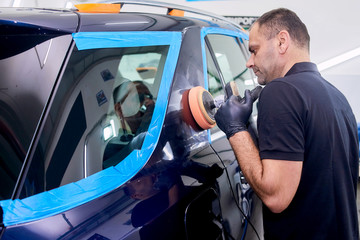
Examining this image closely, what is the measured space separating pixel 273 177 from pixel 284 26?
2.26 feet

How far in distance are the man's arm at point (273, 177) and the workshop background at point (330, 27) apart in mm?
5014

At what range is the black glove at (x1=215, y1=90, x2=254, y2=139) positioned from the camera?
49.9 inches

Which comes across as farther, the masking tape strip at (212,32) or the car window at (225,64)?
the car window at (225,64)

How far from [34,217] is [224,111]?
2.81 feet

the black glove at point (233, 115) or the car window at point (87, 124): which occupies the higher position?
the car window at point (87, 124)

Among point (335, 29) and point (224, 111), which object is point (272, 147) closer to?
point (224, 111)

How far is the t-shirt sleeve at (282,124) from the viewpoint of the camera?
105cm

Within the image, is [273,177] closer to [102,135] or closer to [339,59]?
[102,135]

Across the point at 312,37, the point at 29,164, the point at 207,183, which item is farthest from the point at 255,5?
the point at 29,164

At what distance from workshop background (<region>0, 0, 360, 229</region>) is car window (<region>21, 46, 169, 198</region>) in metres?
5.07

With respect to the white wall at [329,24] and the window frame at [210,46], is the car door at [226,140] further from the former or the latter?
the white wall at [329,24]

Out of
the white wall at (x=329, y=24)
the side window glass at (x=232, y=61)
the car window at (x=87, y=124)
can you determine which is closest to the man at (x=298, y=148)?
the car window at (x=87, y=124)

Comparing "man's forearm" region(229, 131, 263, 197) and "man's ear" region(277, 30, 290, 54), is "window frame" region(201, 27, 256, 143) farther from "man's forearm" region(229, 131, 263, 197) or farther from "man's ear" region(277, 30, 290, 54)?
"man's ear" region(277, 30, 290, 54)

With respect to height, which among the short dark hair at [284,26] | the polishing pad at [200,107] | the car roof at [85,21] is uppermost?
the car roof at [85,21]
